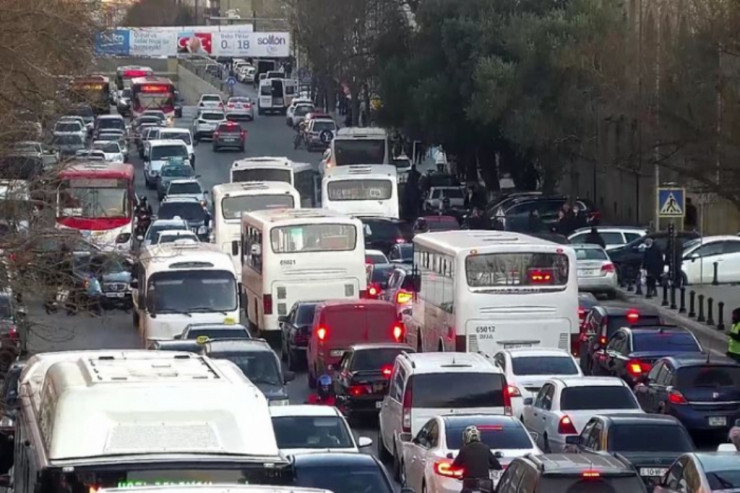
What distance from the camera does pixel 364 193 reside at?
54.9 m

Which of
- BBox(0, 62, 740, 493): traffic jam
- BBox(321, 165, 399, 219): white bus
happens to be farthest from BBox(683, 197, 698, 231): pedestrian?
BBox(321, 165, 399, 219): white bus

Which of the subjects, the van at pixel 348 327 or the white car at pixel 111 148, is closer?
the van at pixel 348 327

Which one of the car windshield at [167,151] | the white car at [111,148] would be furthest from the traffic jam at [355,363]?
the car windshield at [167,151]

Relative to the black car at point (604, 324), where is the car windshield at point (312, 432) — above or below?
above

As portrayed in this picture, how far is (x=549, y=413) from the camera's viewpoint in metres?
23.4

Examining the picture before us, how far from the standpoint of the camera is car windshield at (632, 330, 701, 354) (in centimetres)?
2934

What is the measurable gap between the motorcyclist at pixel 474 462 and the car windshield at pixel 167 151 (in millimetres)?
55911

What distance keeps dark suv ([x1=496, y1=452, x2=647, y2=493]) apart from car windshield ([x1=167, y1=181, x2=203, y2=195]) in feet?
162

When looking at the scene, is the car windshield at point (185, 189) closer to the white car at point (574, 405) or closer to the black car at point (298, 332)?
the black car at point (298, 332)

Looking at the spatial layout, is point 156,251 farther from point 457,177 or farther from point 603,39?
point 457,177

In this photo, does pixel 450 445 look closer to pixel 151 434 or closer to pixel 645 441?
pixel 645 441

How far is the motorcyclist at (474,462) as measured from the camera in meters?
18.1

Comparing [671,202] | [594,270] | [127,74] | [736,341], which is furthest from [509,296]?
[127,74]

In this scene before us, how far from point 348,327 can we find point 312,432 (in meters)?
11.3
